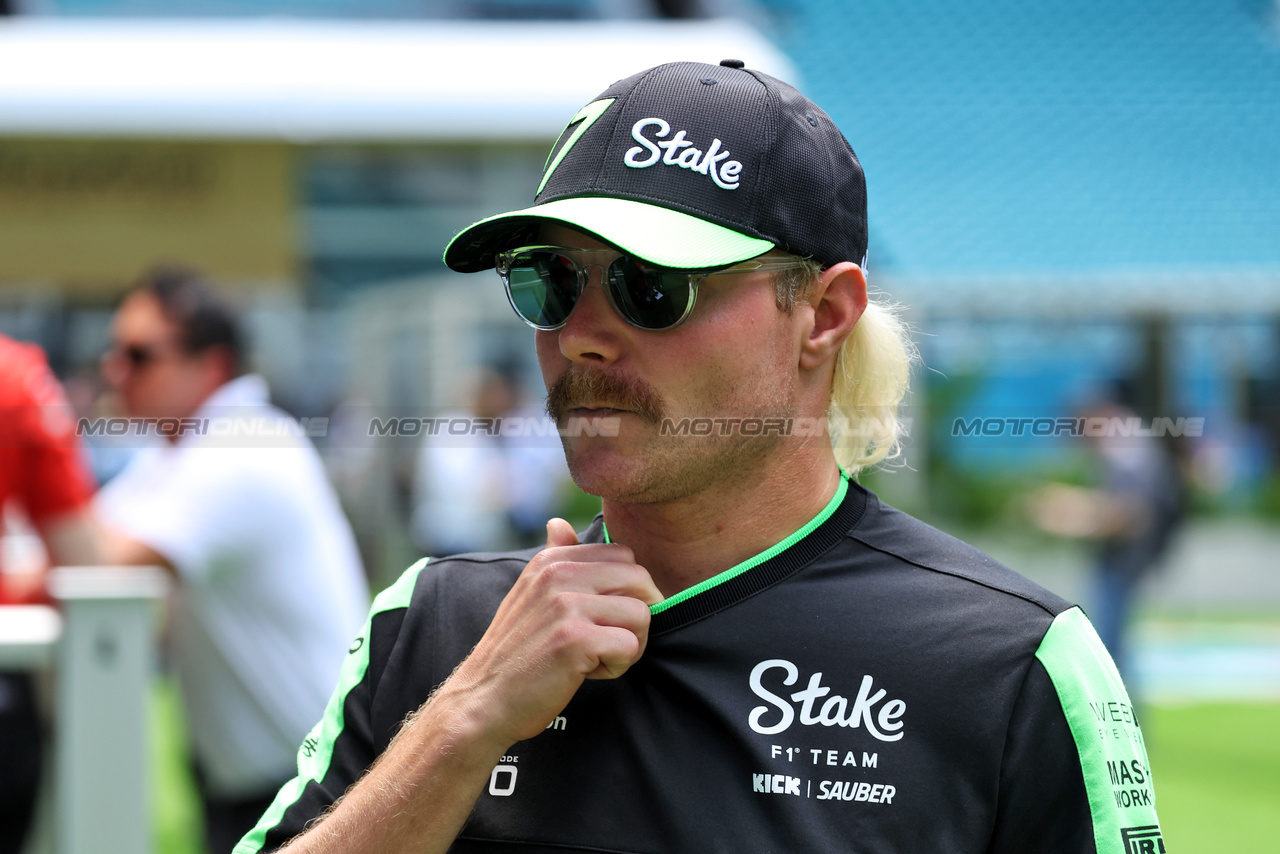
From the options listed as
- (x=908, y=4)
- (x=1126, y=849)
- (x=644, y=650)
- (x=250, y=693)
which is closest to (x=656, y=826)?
(x=644, y=650)

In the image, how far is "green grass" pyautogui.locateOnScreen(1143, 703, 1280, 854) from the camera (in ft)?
16.5

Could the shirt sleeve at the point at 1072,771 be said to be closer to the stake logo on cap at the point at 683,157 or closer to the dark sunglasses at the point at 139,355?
the stake logo on cap at the point at 683,157

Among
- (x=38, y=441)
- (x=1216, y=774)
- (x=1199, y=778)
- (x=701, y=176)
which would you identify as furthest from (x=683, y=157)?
(x=1216, y=774)

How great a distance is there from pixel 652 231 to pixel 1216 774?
590 centimetres

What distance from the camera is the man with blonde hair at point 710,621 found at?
4.03 ft

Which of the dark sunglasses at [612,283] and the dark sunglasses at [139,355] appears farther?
the dark sunglasses at [139,355]

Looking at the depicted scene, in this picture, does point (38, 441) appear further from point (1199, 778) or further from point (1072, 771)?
point (1199, 778)

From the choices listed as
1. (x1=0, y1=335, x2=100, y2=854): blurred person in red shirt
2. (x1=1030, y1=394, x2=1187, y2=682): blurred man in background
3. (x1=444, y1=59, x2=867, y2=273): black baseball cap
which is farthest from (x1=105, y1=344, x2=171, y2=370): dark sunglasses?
(x1=1030, y1=394, x2=1187, y2=682): blurred man in background

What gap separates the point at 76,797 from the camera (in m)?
2.00

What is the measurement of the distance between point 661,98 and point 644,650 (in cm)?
61

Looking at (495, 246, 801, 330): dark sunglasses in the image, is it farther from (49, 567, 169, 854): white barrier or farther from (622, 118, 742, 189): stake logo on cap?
(49, 567, 169, 854): white barrier

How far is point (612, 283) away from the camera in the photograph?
133cm

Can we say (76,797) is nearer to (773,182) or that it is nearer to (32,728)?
(32,728)

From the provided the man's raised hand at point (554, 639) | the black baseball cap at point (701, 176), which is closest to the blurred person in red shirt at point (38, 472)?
the black baseball cap at point (701, 176)
